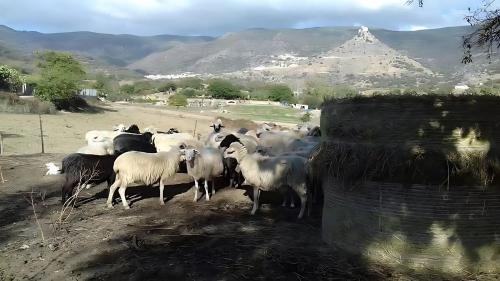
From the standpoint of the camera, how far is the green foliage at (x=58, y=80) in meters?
47.5

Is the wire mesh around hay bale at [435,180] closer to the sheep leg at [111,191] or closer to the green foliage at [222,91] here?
the sheep leg at [111,191]

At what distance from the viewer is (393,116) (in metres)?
7.08

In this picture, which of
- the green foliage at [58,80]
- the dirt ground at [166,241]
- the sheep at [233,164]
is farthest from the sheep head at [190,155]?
the green foliage at [58,80]

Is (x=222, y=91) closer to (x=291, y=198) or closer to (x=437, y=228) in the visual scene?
(x=291, y=198)

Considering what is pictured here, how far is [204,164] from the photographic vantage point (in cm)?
1214

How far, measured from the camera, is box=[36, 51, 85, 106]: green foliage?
47500mm

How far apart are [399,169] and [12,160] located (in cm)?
1377

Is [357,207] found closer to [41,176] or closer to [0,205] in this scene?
[0,205]

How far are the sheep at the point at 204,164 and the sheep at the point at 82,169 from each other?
6.19ft

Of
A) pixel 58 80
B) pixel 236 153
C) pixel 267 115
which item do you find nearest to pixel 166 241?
pixel 236 153

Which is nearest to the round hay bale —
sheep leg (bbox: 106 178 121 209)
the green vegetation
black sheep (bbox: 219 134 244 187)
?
sheep leg (bbox: 106 178 121 209)

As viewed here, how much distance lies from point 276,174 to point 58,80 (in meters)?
42.4

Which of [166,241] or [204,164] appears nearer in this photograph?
[166,241]

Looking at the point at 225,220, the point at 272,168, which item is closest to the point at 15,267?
the point at 225,220
